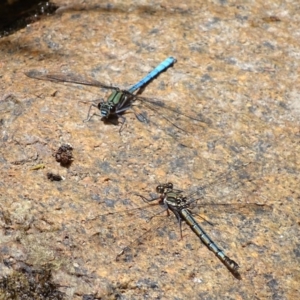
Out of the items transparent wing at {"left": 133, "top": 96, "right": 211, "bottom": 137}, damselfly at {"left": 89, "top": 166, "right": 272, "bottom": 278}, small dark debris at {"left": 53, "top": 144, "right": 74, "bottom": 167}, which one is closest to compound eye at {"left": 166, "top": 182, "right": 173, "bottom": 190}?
damselfly at {"left": 89, "top": 166, "right": 272, "bottom": 278}

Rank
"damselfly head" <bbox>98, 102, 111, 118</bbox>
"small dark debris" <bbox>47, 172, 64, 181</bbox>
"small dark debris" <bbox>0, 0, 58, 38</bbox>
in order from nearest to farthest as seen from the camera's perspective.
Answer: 1. "small dark debris" <bbox>47, 172, 64, 181</bbox>
2. "damselfly head" <bbox>98, 102, 111, 118</bbox>
3. "small dark debris" <bbox>0, 0, 58, 38</bbox>

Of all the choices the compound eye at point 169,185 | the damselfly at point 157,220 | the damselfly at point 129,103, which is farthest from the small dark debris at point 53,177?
the compound eye at point 169,185

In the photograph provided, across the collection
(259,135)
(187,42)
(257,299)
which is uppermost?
(187,42)

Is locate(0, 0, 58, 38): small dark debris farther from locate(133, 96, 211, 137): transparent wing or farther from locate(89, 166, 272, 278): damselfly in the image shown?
locate(89, 166, 272, 278): damselfly

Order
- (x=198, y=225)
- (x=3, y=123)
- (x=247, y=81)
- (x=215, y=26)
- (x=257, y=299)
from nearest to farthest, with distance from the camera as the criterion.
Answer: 1. (x=257, y=299)
2. (x=198, y=225)
3. (x=3, y=123)
4. (x=247, y=81)
5. (x=215, y=26)

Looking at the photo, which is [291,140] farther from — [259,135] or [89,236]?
[89,236]

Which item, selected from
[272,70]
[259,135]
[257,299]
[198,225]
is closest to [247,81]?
[272,70]

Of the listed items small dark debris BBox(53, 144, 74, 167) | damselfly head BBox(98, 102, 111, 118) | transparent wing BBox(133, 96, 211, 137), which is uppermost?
damselfly head BBox(98, 102, 111, 118)
